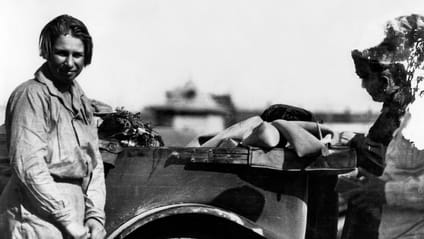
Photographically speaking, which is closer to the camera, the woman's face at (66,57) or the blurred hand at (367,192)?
the woman's face at (66,57)

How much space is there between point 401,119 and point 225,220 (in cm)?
114

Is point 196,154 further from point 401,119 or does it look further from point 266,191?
point 401,119

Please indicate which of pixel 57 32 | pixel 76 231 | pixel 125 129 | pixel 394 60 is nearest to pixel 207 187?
pixel 125 129

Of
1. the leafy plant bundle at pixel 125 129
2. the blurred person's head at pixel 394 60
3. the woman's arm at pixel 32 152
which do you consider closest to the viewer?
the woman's arm at pixel 32 152

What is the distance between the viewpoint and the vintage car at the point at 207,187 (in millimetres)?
4648

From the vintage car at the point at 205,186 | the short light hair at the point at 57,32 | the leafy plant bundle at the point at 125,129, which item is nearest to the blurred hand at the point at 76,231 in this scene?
the vintage car at the point at 205,186

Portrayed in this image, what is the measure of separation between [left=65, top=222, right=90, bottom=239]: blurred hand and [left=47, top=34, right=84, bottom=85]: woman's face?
0.71 meters

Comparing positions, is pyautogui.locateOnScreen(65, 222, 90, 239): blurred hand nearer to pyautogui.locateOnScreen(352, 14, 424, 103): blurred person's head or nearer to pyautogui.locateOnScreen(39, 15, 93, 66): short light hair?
pyautogui.locateOnScreen(39, 15, 93, 66): short light hair

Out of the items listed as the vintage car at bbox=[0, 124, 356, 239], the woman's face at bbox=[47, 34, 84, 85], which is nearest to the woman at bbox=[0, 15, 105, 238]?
the woman's face at bbox=[47, 34, 84, 85]

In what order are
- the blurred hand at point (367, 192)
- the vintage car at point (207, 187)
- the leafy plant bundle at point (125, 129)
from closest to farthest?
the vintage car at point (207, 187), the leafy plant bundle at point (125, 129), the blurred hand at point (367, 192)

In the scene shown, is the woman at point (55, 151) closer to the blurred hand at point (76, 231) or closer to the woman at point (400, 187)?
the blurred hand at point (76, 231)

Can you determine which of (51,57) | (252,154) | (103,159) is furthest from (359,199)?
(51,57)

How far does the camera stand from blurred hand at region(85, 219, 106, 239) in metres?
4.30

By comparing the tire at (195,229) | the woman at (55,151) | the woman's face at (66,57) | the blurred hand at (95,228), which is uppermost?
the woman's face at (66,57)
